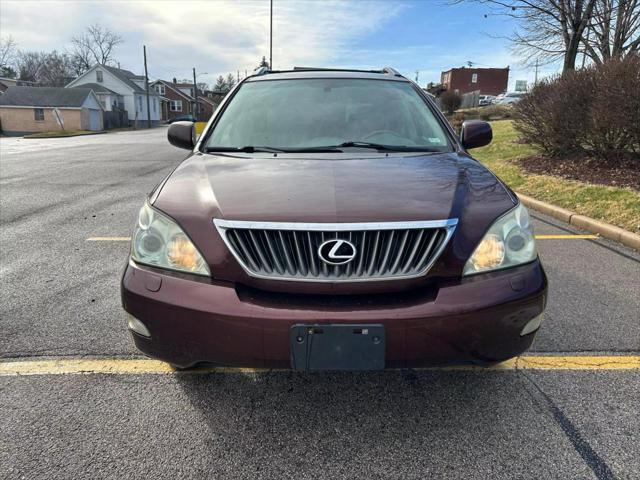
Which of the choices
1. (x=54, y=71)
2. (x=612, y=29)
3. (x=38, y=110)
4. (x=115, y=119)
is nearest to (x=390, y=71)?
(x=612, y=29)

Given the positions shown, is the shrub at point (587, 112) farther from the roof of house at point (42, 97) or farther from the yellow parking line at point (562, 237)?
the roof of house at point (42, 97)

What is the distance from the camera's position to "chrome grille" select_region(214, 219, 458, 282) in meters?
1.93

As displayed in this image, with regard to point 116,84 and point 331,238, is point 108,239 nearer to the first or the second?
point 331,238

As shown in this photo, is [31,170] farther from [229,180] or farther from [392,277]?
[392,277]

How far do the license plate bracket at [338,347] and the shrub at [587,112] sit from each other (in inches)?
278

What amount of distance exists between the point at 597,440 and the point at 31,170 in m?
13.5

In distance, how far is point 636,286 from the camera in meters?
3.96

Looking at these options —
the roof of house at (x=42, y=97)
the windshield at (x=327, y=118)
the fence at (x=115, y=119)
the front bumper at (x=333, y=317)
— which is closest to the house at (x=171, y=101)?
the fence at (x=115, y=119)

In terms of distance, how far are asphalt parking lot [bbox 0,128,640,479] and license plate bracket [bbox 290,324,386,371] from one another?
1.39 ft

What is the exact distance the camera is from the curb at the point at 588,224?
5.16 metres

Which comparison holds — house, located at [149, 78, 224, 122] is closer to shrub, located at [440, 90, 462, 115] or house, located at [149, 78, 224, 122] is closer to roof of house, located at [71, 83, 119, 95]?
roof of house, located at [71, 83, 119, 95]

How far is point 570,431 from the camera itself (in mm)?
2166

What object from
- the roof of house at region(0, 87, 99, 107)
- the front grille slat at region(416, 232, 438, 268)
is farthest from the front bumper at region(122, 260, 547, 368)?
the roof of house at region(0, 87, 99, 107)

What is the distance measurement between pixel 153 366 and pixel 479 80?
8279 cm
